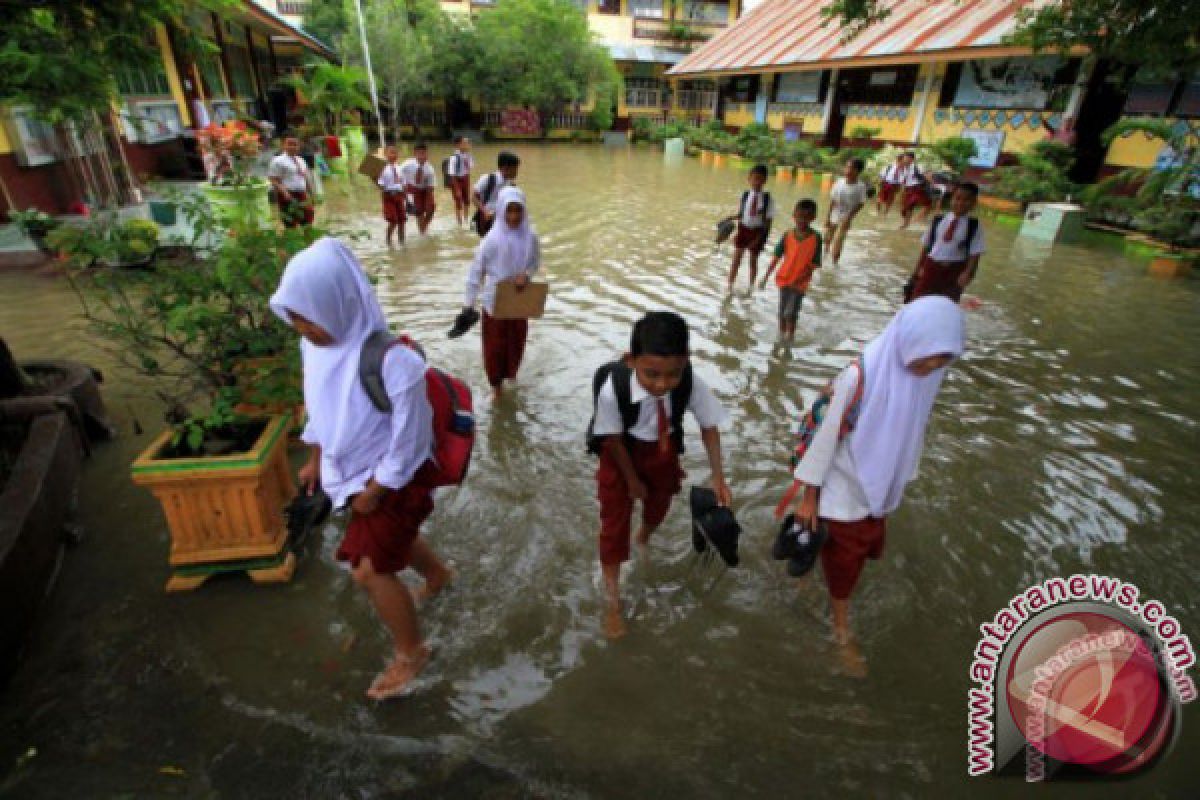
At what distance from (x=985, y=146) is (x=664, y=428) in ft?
59.1

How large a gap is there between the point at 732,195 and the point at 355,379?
15701 mm

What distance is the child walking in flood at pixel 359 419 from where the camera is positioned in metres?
2.00

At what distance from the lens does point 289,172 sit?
8.84m

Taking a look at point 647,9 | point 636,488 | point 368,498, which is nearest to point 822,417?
point 636,488

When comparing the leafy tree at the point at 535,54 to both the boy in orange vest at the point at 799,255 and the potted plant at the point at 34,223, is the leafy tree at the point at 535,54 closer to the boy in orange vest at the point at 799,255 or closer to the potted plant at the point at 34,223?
the potted plant at the point at 34,223

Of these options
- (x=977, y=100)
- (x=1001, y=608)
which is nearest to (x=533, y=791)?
(x=1001, y=608)

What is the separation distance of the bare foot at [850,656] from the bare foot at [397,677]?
74.7 inches

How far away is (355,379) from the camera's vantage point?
2107 millimetres

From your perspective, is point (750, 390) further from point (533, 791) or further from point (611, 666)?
point (533, 791)

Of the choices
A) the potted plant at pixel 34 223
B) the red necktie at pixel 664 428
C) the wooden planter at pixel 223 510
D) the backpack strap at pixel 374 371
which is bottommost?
the wooden planter at pixel 223 510

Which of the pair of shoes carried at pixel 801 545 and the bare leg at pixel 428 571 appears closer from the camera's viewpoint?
the pair of shoes carried at pixel 801 545

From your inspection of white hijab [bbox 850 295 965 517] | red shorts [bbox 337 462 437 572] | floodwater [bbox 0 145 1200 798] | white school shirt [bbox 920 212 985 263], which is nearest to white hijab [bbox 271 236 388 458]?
red shorts [bbox 337 462 437 572]

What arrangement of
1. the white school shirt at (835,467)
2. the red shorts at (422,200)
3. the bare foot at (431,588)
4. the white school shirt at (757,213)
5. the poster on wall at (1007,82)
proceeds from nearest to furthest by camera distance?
the white school shirt at (835,467), the bare foot at (431,588), the white school shirt at (757,213), the red shorts at (422,200), the poster on wall at (1007,82)

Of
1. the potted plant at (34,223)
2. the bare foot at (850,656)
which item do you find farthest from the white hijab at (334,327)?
the potted plant at (34,223)
